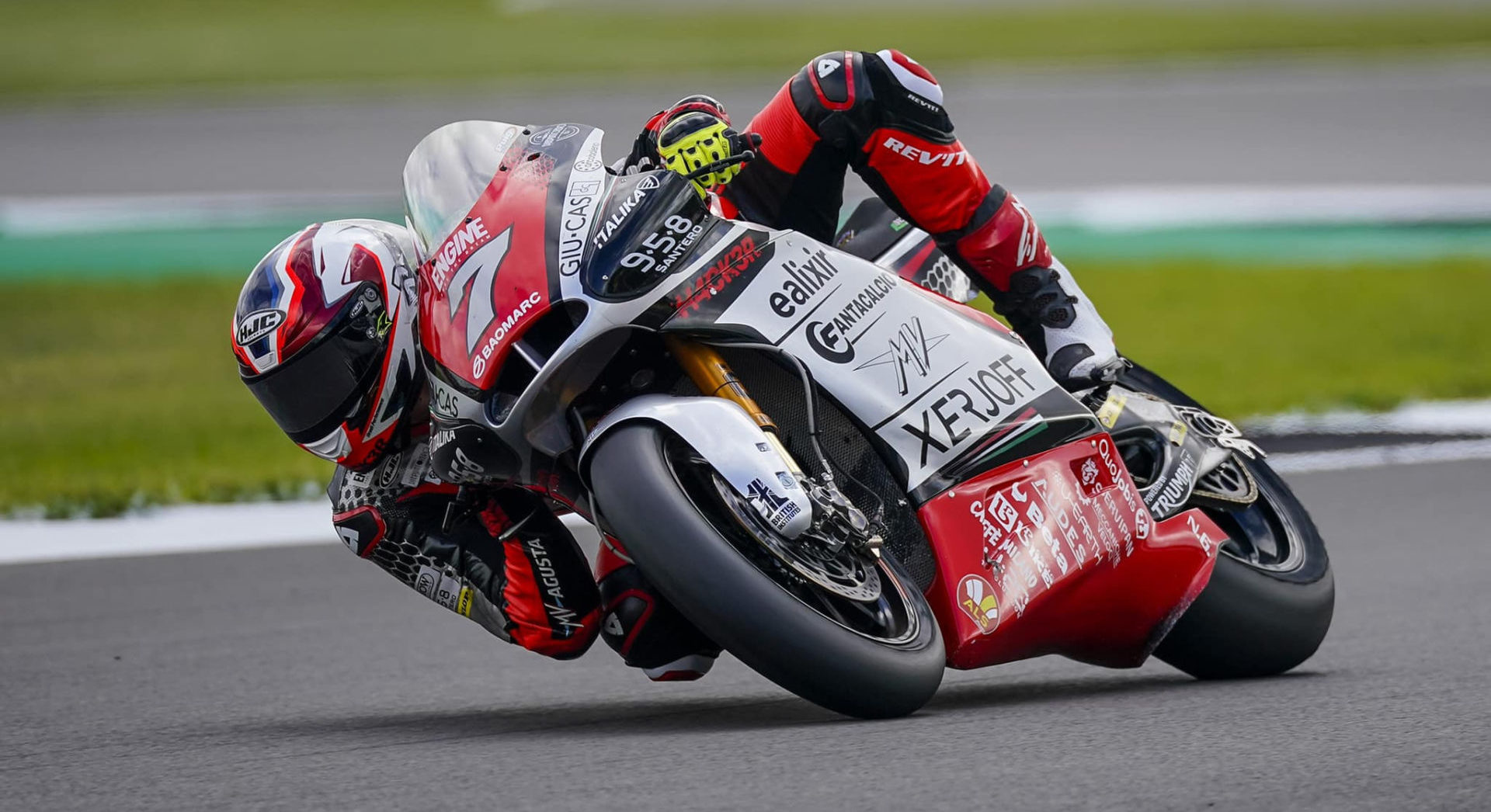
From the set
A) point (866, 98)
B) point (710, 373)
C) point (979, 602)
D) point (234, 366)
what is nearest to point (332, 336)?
point (710, 373)

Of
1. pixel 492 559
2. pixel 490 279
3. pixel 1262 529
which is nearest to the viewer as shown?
pixel 490 279

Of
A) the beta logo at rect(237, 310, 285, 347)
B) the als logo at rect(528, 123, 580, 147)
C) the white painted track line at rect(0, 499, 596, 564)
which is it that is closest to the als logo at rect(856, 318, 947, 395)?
the als logo at rect(528, 123, 580, 147)

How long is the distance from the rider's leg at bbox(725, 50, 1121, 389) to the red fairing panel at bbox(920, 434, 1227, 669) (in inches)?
14.1

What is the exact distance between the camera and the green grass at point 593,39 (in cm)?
2427

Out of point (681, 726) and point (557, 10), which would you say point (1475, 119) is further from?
point (557, 10)

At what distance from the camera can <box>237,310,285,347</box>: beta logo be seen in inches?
143

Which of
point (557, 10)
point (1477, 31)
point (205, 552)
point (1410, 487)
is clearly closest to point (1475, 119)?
point (1477, 31)

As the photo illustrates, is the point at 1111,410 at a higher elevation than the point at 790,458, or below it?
below

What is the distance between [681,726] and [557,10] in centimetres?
3088

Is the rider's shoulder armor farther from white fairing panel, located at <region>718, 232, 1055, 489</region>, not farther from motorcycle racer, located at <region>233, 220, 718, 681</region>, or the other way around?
motorcycle racer, located at <region>233, 220, 718, 681</region>

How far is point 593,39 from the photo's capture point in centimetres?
2861

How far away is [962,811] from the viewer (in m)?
2.75

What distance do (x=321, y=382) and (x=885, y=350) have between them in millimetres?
1043

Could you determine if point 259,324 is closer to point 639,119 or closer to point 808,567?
point 808,567
